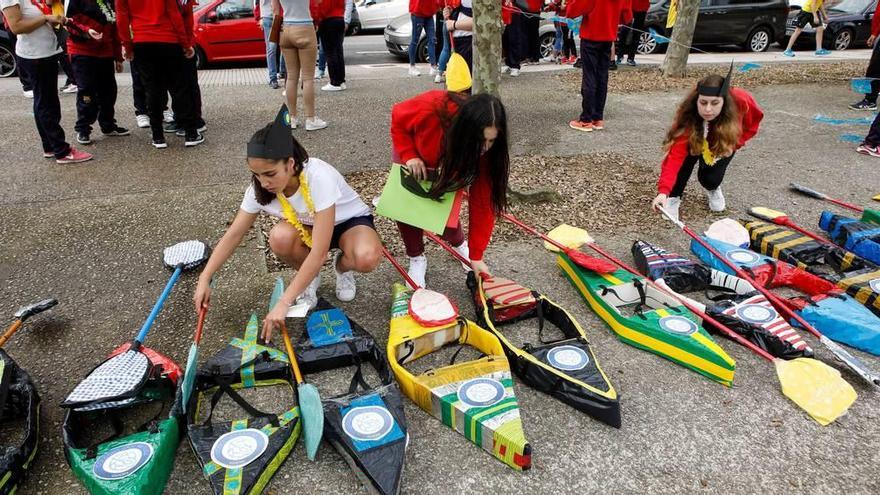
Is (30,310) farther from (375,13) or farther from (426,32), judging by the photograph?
(375,13)

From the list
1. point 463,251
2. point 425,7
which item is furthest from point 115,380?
point 425,7

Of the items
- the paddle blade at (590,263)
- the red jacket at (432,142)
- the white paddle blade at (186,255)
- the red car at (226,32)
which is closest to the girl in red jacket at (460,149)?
the red jacket at (432,142)

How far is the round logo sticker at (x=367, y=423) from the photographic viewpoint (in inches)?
82.8

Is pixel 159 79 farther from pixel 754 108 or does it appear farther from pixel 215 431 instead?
pixel 754 108

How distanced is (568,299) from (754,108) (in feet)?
7.23

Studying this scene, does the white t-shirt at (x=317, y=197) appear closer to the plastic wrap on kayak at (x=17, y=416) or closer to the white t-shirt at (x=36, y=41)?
the plastic wrap on kayak at (x=17, y=416)

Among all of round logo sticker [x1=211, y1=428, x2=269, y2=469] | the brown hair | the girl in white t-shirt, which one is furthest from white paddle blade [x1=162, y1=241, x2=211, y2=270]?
the brown hair

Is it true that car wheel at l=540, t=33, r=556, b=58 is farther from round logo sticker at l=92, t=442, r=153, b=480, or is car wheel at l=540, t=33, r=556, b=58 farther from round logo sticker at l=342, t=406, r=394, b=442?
round logo sticker at l=92, t=442, r=153, b=480

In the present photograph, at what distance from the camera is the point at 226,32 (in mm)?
9641

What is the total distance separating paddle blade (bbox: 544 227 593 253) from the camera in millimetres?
3543

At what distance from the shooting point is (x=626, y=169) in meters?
5.34

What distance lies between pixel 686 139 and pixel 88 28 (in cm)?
528

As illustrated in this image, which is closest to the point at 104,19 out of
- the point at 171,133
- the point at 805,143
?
the point at 171,133

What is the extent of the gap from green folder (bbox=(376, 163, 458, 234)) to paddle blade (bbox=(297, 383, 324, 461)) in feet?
3.62
